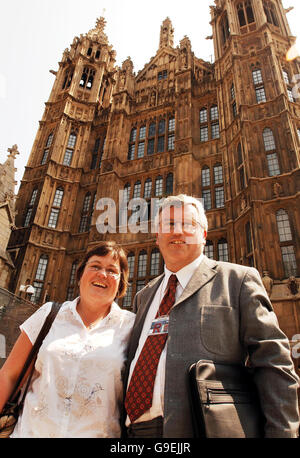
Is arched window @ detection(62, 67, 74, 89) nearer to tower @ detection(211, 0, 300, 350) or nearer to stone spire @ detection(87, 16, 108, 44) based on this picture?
stone spire @ detection(87, 16, 108, 44)

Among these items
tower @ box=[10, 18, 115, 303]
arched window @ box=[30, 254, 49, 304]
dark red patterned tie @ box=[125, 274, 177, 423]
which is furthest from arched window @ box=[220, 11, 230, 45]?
dark red patterned tie @ box=[125, 274, 177, 423]

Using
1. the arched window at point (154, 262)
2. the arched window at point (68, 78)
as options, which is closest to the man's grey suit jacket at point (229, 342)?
the arched window at point (154, 262)

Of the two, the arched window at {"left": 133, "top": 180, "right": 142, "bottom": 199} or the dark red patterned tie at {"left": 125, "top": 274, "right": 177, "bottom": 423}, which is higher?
the arched window at {"left": 133, "top": 180, "right": 142, "bottom": 199}

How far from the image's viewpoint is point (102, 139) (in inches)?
890

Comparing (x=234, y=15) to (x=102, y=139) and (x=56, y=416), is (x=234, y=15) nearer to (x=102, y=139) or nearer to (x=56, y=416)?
(x=102, y=139)

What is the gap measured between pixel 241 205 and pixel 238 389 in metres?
12.2

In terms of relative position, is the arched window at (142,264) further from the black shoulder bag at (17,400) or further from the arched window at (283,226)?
the black shoulder bag at (17,400)

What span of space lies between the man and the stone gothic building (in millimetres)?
8859

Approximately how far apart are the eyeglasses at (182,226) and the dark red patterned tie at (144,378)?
100cm

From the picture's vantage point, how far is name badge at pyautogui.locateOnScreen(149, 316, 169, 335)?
2.34m

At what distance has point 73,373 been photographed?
222cm

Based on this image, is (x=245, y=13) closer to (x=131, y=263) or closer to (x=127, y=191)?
(x=127, y=191)

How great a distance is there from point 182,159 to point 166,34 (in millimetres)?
18060
